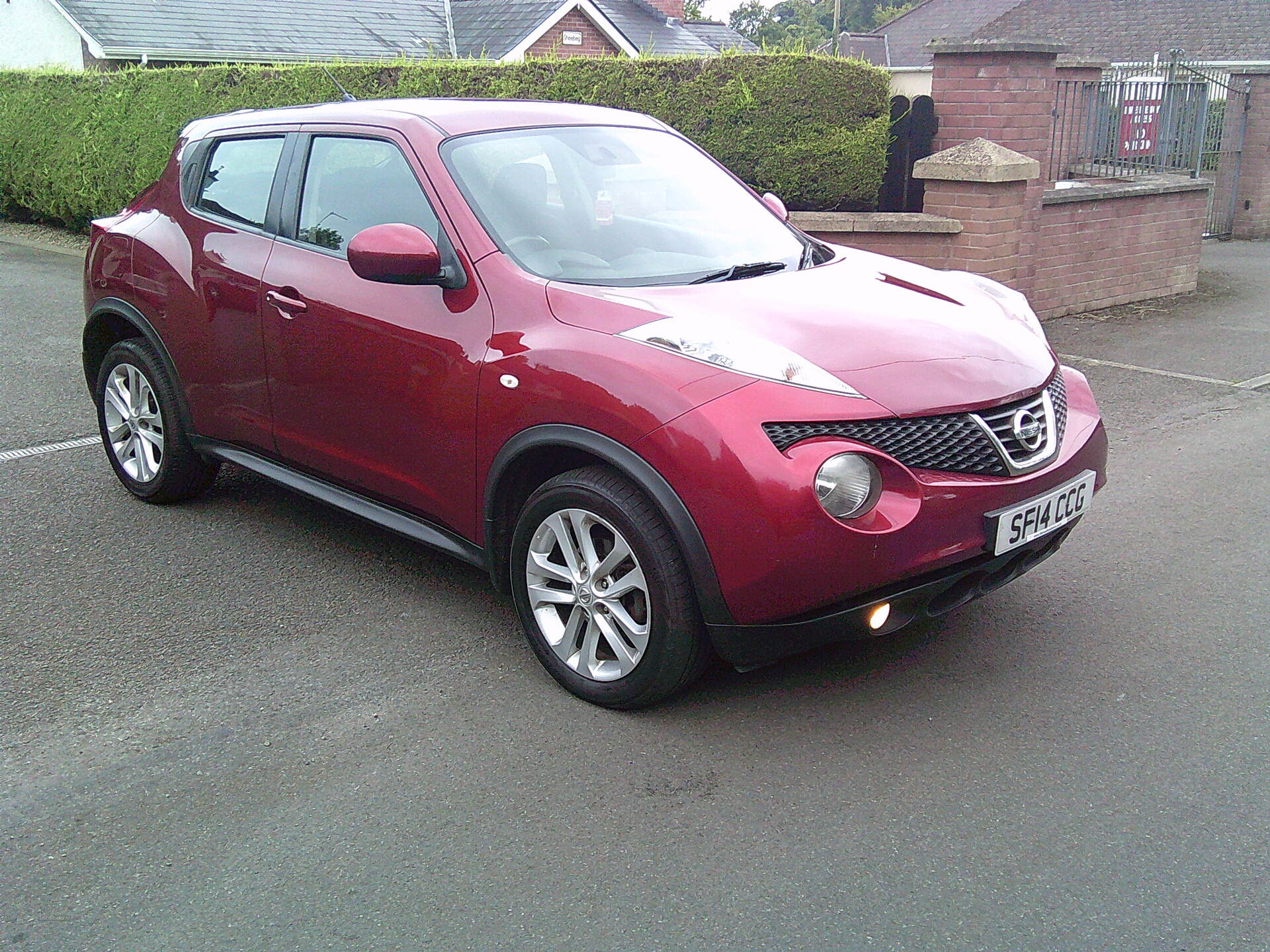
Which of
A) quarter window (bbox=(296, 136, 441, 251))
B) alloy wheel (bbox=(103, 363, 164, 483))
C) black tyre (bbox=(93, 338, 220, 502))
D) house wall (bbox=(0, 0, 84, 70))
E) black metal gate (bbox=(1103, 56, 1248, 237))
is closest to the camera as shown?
quarter window (bbox=(296, 136, 441, 251))

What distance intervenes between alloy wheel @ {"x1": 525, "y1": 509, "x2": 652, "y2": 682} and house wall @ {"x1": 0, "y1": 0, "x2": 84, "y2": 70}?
23.7m

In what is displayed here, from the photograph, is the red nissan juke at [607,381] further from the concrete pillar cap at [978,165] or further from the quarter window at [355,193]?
the concrete pillar cap at [978,165]

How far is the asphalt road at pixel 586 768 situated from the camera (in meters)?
2.68

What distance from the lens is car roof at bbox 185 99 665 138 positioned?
167 inches

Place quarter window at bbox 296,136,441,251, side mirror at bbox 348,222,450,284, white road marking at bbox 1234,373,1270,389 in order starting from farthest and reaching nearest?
white road marking at bbox 1234,373,1270,389 < quarter window at bbox 296,136,441,251 < side mirror at bbox 348,222,450,284

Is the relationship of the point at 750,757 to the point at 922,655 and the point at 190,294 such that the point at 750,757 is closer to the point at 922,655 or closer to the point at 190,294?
the point at 922,655

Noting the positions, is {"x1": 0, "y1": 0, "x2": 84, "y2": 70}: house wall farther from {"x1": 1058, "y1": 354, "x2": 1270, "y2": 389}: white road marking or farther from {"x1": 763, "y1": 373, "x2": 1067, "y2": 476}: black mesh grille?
{"x1": 763, "y1": 373, "x2": 1067, "y2": 476}: black mesh grille

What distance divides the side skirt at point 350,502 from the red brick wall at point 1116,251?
6.95 m

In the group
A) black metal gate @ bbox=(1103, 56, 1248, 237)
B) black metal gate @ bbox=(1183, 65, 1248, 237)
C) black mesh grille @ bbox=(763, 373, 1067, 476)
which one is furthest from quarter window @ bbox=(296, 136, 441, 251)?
black metal gate @ bbox=(1183, 65, 1248, 237)

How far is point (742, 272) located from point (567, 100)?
4.91 m

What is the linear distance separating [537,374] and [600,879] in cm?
145

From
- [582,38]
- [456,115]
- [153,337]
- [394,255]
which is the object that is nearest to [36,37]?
[582,38]

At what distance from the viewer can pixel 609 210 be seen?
4180 mm

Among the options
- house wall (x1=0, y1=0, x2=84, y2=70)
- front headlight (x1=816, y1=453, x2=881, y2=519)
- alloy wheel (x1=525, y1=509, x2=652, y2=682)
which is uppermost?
house wall (x1=0, y1=0, x2=84, y2=70)
